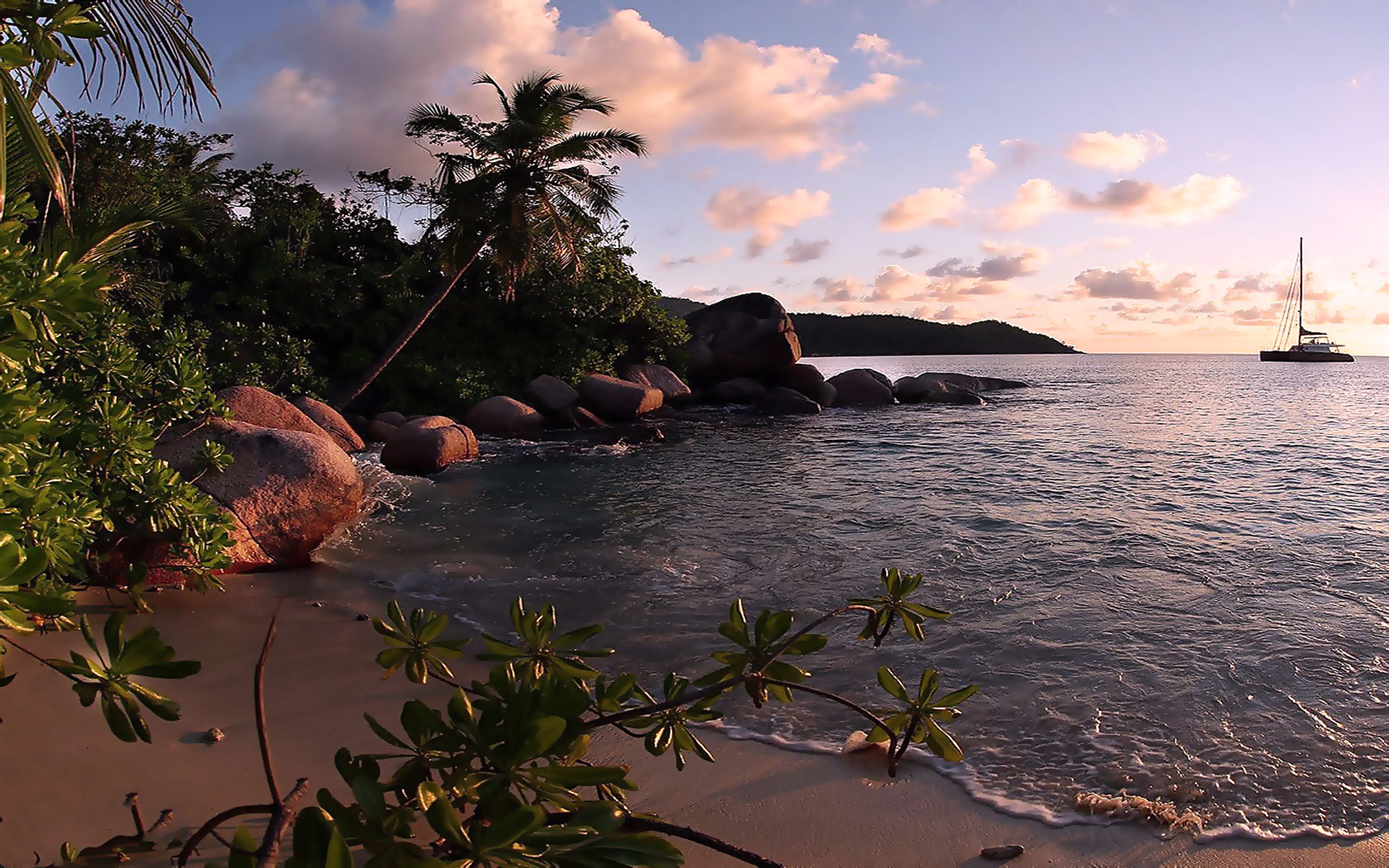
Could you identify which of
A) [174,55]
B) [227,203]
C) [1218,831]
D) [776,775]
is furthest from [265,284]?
[1218,831]

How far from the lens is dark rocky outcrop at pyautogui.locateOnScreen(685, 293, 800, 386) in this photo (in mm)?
27312

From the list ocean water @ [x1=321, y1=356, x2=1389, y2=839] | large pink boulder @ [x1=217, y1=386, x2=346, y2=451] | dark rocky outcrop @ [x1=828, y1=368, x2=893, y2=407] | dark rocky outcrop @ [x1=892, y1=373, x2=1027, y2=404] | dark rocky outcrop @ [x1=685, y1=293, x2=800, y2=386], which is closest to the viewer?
ocean water @ [x1=321, y1=356, x2=1389, y2=839]

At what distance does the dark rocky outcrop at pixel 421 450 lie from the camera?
41.7 ft

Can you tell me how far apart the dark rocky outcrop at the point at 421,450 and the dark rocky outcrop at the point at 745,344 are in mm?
15112

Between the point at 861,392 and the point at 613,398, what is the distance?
445 inches

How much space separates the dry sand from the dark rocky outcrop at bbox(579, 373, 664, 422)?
55.5ft

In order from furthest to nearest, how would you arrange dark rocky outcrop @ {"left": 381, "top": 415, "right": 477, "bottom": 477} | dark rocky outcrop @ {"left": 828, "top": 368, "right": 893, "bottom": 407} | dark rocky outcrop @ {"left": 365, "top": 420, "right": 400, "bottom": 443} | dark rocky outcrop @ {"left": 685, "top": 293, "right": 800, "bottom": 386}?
dark rocky outcrop @ {"left": 828, "top": 368, "right": 893, "bottom": 407}
dark rocky outcrop @ {"left": 685, "top": 293, "right": 800, "bottom": 386}
dark rocky outcrop @ {"left": 365, "top": 420, "right": 400, "bottom": 443}
dark rocky outcrop @ {"left": 381, "top": 415, "right": 477, "bottom": 477}

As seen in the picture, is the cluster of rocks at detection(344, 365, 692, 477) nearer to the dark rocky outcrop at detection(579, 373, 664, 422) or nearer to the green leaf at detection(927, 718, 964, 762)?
the dark rocky outcrop at detection(579, 373, 664, 422)

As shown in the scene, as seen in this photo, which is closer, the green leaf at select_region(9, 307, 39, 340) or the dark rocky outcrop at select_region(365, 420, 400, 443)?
the green leaf at select_region(9, 307, 39, 340)

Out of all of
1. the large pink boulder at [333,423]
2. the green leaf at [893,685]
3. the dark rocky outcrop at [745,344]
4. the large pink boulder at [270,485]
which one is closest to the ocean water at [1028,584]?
the large pink boulder at [270,485]

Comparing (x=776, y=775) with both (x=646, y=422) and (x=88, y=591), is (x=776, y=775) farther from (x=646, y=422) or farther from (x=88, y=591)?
(x=646, y=422)

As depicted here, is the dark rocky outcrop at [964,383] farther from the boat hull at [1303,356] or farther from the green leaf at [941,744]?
the boat hull at [1303,356]

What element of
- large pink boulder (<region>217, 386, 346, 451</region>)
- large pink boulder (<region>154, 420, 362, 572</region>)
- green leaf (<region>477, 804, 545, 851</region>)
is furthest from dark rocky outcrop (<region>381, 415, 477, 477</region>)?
green leaf (<region>477, 804, 545, 851</region>)

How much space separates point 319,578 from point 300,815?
5.90m
